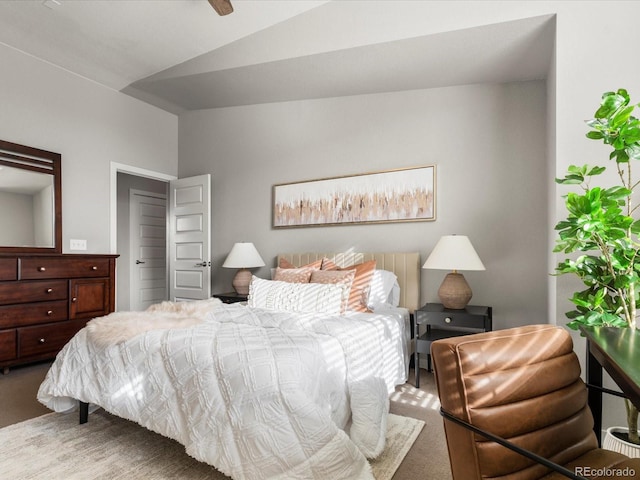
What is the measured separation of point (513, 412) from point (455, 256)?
201cm

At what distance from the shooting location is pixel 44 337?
3447 millimetres

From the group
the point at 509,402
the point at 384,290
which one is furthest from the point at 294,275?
the point at 509,402

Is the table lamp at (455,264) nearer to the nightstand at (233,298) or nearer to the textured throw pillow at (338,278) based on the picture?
the textured throw pillow at (338,278)

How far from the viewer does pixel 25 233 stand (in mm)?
3602

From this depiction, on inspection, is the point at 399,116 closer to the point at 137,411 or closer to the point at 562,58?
the point at 562,58

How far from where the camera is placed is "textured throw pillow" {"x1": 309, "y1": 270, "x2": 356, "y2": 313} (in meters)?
2.95

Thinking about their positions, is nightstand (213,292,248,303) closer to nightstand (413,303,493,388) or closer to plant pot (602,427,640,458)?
nightstand (413,303,493,388)

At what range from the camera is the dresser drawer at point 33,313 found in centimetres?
321

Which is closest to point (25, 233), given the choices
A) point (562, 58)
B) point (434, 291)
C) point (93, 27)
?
point (93, 27)

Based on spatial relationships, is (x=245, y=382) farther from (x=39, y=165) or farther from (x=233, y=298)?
(x=39, y=165)

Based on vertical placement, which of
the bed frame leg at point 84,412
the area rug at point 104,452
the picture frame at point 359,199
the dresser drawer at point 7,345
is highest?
the picture frame at point 359,199

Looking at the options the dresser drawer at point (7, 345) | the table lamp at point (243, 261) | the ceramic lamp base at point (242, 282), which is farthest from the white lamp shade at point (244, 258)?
the dresser drawer at point (7, 345)

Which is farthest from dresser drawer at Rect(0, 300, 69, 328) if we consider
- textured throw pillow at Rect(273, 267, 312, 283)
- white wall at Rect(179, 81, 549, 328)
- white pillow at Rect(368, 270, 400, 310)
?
white pillow at Rect(368, 270, 400, 310)

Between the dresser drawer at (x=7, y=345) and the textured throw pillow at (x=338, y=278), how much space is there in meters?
2.58
